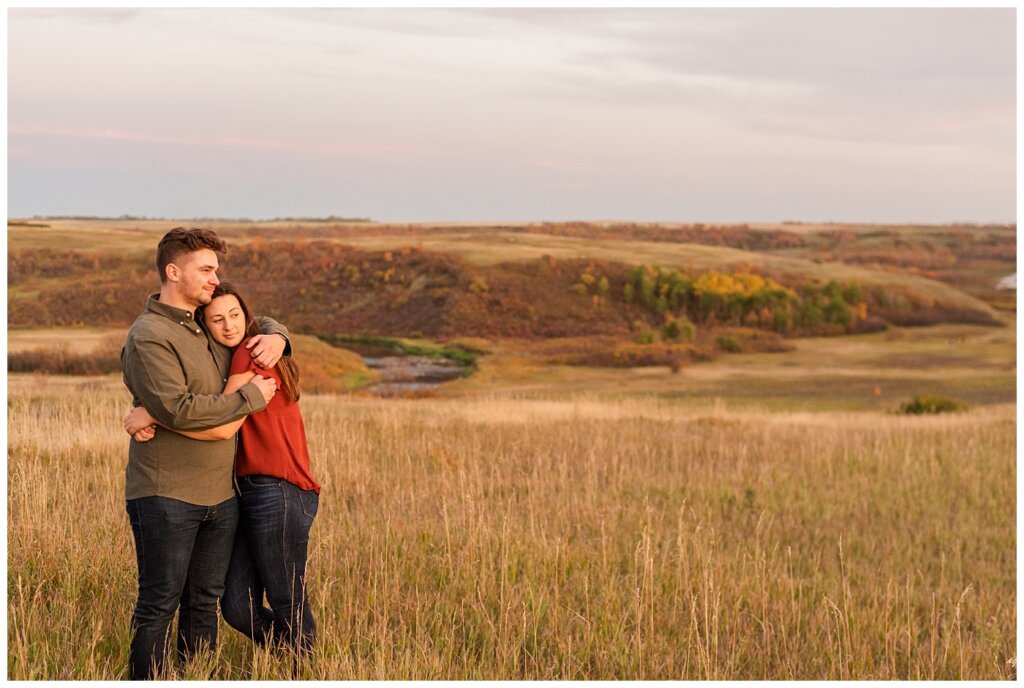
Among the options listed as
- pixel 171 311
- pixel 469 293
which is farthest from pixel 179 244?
pixel 469 293

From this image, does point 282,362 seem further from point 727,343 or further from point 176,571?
point 727,343

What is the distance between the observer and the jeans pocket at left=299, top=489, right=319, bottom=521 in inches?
168

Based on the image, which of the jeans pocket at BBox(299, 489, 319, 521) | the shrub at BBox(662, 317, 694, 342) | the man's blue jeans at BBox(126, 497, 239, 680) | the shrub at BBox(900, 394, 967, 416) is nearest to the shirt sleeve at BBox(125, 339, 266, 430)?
the man's blue jeans at BBox(126, 497, 239, 680)

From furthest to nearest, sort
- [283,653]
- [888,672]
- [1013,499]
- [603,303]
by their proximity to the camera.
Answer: [603,303]
[1013,499]
[888,672]
[283,653]

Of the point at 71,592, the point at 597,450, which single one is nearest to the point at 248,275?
the point at 597,450

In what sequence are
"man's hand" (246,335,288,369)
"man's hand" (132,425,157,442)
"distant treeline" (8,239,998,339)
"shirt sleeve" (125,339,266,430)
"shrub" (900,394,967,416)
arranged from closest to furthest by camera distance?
1. "shirt sleeve" (125,339,266,430)
2. "man's hand" (132,425,157,442)
3. "man's hand" (246,335,288,369)
4. "distant treeline" (8,239,998,339)
5. "shrub" (900,394,967,416)

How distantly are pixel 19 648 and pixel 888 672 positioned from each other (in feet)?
14.9

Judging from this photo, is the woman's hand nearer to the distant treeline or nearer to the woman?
the woman

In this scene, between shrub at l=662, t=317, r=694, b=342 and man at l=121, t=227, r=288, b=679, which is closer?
man at l=121, t=227, r=288, b=679

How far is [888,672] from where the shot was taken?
5605 mm

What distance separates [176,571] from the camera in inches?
159

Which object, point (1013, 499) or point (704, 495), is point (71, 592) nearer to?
point (704, 495)

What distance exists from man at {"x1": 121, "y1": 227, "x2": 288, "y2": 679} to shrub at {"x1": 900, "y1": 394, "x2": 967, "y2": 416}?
18544 mm

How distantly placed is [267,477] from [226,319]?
682mm
